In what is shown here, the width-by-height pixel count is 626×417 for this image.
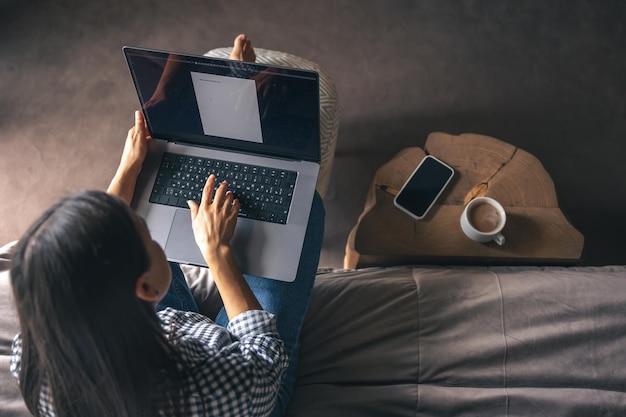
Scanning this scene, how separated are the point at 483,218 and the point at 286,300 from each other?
1.68 feet

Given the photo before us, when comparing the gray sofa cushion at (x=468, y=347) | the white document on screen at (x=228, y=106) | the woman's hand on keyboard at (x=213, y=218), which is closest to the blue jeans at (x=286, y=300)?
the gray sofa cushion at (x=468, y=347)

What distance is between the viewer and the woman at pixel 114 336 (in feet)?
2.17

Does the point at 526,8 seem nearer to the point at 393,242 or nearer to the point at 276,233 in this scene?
the point at 393,242

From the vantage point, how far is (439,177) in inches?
52.1

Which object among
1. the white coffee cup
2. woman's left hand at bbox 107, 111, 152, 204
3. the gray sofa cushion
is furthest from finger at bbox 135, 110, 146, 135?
the white coffee cup

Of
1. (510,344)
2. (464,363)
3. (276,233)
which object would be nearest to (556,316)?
(510,344)

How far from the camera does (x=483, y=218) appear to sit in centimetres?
→ 124

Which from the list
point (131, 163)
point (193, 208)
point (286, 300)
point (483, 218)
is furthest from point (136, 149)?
point (483, 218)

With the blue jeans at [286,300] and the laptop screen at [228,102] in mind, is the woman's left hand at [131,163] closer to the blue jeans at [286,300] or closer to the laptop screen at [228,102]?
the laptop screen at [228,102]

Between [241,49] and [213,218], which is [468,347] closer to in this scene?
[213,218]

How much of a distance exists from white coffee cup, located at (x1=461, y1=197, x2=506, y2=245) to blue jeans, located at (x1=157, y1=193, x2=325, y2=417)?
1.21ft

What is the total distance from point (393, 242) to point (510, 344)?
1.14 feet

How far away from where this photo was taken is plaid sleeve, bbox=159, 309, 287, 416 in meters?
0.81

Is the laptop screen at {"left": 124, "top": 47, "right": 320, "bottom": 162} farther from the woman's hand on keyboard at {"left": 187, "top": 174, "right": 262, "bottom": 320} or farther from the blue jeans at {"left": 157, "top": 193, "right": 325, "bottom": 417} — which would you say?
the blue jeans at {"left": 157, "top": 193, "right": 325, "bottom": 417}
